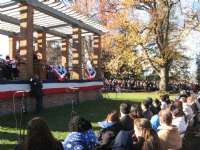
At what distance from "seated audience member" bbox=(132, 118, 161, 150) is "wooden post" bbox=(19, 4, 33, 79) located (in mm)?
13010

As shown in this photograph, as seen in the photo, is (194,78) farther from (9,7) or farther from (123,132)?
(123,132)

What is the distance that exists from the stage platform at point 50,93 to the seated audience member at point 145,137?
1000cm

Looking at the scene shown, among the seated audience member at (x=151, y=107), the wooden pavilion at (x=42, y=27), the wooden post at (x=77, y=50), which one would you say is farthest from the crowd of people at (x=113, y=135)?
the wooden post at (x=77, y=50)

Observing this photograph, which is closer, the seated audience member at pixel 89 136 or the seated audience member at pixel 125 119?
the seated audience member at pixel 89 136

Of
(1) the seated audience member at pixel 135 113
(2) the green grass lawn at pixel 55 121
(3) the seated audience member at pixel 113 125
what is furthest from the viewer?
(2) the green grass lawn at pixel 55 121

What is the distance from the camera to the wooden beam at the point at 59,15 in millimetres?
21116

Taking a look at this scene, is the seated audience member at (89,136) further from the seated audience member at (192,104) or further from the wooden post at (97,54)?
the wooden post at (97,54)

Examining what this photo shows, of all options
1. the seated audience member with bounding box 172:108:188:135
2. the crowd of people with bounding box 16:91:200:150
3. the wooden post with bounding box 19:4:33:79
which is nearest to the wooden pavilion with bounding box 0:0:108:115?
the wooden post with bounding box 19:4:33:79

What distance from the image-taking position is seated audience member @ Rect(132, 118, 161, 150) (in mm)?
7684

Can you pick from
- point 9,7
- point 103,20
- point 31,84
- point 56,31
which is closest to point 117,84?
point 103,20

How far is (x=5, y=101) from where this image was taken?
734 inches

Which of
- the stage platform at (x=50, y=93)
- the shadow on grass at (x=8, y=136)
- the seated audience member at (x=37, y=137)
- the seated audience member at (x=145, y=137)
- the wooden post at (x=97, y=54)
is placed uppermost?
the wooden post at (x=97, y=54)

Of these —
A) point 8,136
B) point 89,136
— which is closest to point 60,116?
point 8,136

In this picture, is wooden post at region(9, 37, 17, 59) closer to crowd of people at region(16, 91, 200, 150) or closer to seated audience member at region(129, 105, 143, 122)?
crowd of people at region(16, 91, 200, 150)
